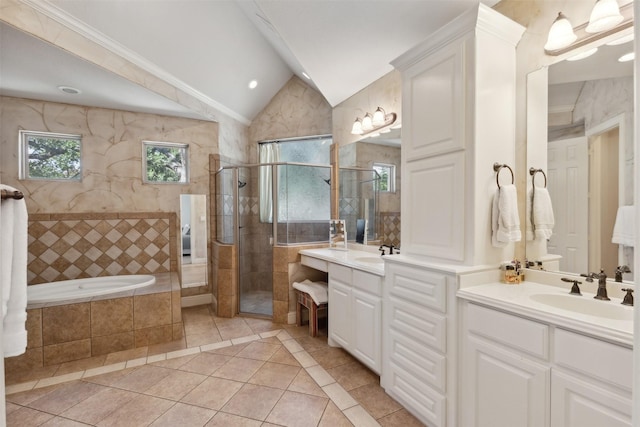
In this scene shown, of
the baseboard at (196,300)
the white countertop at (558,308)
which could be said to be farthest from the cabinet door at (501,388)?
the baseboard at (196,300)

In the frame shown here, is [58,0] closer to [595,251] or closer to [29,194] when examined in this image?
[29,194]

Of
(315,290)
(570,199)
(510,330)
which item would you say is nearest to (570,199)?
(570,199)

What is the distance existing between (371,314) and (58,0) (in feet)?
10.6

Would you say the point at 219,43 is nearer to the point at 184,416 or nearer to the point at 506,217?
the point at 506,217

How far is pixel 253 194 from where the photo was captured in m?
3.88

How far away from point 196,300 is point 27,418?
2.24m

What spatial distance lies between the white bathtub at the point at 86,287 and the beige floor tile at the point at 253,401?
1731 mm

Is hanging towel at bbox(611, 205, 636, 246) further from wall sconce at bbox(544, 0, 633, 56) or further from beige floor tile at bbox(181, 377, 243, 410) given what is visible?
beige floor tile at bbox(181, 377, 243, 410)

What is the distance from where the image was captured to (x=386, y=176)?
2.79 meters

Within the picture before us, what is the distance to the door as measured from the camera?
1.59 metres

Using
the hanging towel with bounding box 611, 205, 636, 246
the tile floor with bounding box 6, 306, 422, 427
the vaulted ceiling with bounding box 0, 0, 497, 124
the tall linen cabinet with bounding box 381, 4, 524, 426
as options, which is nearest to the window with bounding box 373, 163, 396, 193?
the tall linen cabinet with bounding box 381, 4, 524, 426

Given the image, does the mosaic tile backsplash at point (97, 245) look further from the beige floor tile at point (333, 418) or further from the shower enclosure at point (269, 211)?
the beige floor tile at point (333, 418)

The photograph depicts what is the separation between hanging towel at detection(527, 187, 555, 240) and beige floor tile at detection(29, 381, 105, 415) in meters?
3.17

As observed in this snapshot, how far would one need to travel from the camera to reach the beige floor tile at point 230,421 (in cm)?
182
